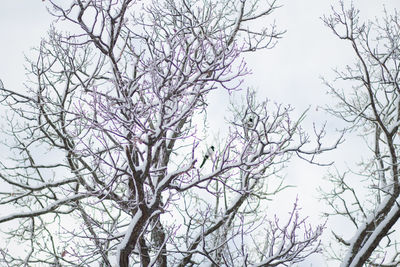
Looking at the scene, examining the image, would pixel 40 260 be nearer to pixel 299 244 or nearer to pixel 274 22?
pixel 299 244

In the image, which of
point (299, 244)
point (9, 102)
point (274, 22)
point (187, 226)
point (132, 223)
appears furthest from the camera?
point (274, 22)

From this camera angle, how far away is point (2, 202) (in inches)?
334

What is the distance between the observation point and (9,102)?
27.4 feet

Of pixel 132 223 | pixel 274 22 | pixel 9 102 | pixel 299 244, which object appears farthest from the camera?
pixel 274 22

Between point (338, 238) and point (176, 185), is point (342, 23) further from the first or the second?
A: point (176, 185)

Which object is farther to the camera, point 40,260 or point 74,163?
point 40,260

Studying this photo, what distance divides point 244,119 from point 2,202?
17.3ft

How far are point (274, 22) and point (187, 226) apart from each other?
5.88m

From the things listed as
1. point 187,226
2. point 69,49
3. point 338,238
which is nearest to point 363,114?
point 338,238

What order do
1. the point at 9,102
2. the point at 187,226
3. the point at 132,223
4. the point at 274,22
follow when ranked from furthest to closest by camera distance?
the point at 274,22
the point at 9,102
the point at 187,226
the point at 132,223

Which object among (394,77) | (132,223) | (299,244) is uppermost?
(394,77)

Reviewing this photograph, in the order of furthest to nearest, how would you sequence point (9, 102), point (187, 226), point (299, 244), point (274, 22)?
point (274, 22)
point (9, 102)
point (187, 226)
point (299, 244)

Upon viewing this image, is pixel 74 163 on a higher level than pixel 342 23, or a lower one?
lower

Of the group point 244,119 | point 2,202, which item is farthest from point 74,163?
point 244,119
